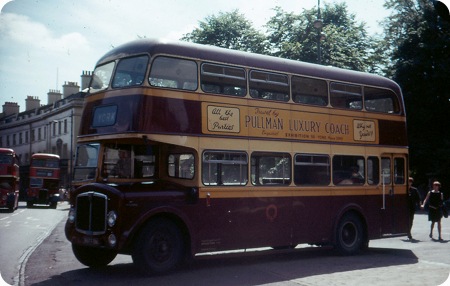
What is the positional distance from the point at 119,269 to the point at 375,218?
628 cm

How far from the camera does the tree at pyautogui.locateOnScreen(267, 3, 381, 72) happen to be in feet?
105

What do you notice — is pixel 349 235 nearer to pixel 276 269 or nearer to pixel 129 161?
pixel 276 269

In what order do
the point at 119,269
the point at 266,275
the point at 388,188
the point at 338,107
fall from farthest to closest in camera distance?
the point at 388,188, the point at 338,107, the point at 119,269, the point at 266,275

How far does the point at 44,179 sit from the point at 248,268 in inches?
1305

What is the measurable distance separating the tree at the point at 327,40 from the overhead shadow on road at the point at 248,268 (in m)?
19.6

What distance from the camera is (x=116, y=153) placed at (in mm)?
10328

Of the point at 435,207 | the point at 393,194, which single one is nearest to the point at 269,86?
the point at 393,194

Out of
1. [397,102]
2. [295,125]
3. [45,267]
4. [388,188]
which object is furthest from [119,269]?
[397,102]

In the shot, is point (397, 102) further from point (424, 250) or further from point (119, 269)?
point (119, 269)

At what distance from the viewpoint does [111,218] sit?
953cm

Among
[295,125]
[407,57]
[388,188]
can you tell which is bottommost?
[388,188]

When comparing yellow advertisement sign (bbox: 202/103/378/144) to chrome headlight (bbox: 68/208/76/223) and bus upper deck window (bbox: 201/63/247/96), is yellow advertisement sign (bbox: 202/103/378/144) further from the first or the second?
chrome headlight (bbox: 68/208/76/223)

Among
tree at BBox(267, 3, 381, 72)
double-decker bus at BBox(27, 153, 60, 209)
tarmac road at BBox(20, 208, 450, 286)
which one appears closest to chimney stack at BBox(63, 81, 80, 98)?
double-decker bus at BBox(27, 153, 60, 209)

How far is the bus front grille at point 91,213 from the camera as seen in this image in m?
9.73
